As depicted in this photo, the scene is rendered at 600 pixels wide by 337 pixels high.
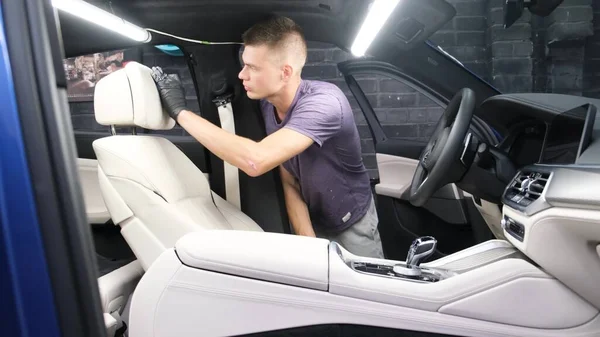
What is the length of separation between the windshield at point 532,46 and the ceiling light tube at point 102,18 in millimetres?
2402

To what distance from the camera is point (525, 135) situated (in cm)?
152

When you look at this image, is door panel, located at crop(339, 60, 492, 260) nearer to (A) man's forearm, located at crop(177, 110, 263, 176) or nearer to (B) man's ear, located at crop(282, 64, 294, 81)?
(B) man's ear, located at crop(282, 64, 294, 81)

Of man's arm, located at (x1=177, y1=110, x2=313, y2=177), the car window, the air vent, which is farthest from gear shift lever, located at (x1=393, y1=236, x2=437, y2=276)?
the car window

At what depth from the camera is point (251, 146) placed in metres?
1.66

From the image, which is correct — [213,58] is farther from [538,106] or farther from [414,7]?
[538,106]

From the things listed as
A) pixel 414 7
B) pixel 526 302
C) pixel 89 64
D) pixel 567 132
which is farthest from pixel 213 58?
pixel 89 64

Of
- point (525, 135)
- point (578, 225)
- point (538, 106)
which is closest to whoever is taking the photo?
point (578, 225)

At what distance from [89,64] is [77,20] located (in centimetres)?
240

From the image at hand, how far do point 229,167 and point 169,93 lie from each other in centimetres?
48

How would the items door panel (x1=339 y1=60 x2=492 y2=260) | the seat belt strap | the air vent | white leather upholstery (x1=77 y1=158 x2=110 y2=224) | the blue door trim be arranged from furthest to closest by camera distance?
white leather upholstery (x1=77 y1=158 x2=110 y2=224) < door panel (x1=339 y1=60 x2=492 y2=260) < the seat belt strap < the air vent < the blue door trim

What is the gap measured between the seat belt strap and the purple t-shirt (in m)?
0.16

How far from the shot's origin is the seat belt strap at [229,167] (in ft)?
6.59

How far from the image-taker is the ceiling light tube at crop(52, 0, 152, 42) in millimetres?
1567

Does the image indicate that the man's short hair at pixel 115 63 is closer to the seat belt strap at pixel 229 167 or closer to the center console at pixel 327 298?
the seat belt strap at pixel 229 167
